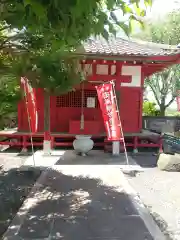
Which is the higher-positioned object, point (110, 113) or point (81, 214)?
point (110, 113)

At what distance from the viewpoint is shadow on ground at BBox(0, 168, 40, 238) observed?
16.0 ft

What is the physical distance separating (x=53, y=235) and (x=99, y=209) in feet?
4.08

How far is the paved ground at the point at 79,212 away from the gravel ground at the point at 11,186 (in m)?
0.29

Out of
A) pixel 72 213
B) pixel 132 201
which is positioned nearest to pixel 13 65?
pixel 72 213

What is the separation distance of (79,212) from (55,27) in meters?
3.33

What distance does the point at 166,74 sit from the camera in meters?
24.3

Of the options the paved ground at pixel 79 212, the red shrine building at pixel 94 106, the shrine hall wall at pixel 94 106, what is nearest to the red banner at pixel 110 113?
the paved ground at pixel 79 212

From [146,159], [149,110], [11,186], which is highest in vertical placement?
[149,110]

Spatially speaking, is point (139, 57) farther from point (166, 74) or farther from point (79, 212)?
point (166, 74)

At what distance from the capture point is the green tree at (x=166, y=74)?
81.6 ft

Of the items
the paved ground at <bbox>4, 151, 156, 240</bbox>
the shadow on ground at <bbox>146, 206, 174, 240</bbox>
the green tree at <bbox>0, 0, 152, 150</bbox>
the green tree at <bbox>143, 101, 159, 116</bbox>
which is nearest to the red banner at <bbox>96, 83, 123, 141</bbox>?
the paved ground at <bbox>4, 151, 156, 240</bbox>

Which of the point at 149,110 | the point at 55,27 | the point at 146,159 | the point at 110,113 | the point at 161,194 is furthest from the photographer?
the point at 149,110

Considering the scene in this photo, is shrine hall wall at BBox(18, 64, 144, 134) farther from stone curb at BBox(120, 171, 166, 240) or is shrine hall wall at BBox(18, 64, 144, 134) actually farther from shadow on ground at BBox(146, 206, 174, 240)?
shadow on ground at BBox(146, 206, 174, 240)

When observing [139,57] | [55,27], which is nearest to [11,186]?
[55,27]
